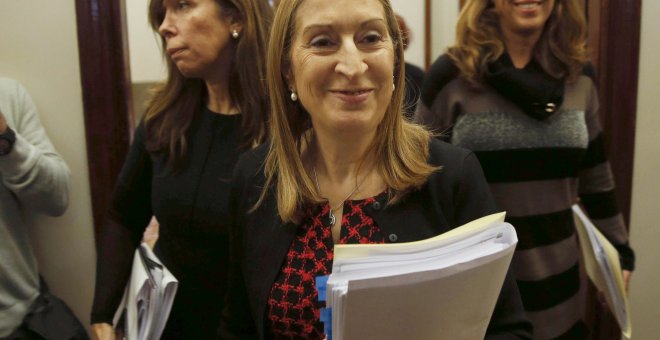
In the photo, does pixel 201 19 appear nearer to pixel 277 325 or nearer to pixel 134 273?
pixel 134 273

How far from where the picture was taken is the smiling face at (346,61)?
0.91m

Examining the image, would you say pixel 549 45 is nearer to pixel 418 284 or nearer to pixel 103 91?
pixel 418 284

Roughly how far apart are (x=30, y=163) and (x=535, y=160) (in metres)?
1.24

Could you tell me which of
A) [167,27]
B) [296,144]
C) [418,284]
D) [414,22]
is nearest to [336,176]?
[296,144]

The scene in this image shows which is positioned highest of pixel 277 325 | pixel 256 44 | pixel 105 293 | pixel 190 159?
pixel 256 44

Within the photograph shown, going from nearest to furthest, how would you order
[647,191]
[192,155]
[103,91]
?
[192,155] < [103,91] < [647,191]

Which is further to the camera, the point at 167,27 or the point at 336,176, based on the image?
the point at 167,27

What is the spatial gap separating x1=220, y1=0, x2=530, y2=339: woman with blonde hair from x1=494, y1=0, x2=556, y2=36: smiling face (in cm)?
59

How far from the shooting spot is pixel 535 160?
1.49 meters

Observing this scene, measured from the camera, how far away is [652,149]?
1964 millimetres

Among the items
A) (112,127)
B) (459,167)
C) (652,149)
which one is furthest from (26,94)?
(652,149)

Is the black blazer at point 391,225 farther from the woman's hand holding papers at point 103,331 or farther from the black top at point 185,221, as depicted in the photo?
the woman's hand holding papers at point 103,331

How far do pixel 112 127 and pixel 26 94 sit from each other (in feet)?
0.80

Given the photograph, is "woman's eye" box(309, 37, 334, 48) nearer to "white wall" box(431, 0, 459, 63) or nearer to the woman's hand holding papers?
the woman's hand holding papers
